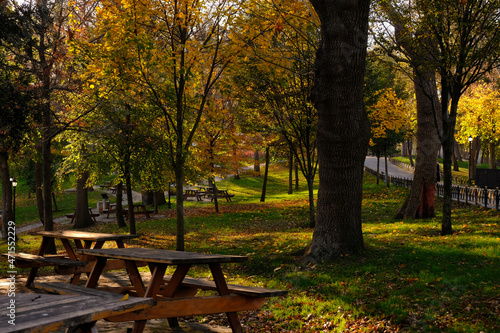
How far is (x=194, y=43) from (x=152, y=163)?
303 inches

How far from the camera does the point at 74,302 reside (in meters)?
3.83

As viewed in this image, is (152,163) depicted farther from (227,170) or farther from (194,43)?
(227,170)

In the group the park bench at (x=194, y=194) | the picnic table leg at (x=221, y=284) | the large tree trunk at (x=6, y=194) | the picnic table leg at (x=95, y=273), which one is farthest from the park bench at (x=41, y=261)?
the park bench at (x=194, y=194)

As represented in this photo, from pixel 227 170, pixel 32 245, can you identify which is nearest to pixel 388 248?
pixel 32 245

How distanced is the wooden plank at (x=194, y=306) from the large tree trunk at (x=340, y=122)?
12.6 ft

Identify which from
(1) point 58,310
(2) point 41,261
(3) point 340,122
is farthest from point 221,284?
(3) point 340,122

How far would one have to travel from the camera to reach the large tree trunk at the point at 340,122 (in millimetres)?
8508

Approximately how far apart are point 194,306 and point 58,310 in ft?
4.98

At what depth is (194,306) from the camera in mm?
4688

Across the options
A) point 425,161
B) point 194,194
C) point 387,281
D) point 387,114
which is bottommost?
point 194,194

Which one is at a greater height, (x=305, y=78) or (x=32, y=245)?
(x=305, y=78)

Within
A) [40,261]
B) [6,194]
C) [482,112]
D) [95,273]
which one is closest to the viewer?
[95,273]

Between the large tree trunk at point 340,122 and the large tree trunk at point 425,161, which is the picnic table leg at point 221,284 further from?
the large tree trunk at point 425,161

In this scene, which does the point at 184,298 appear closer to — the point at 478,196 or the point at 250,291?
the point at 250,291
